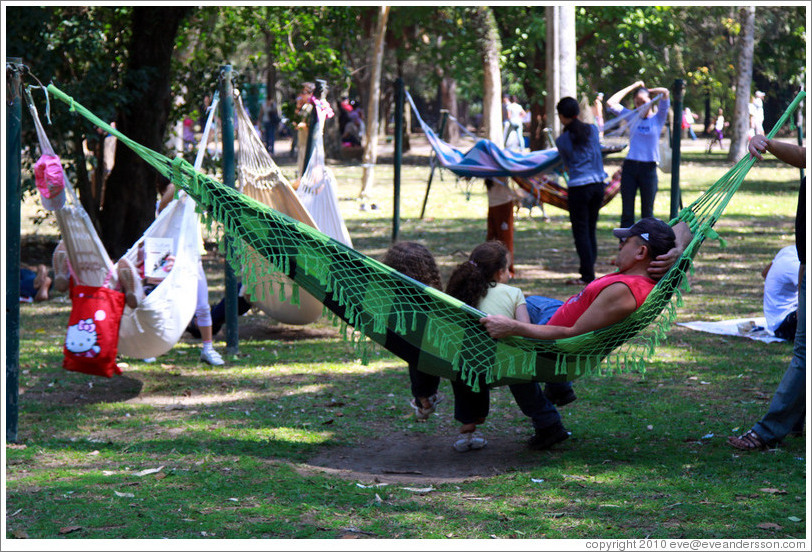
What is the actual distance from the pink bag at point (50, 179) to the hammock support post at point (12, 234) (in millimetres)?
452

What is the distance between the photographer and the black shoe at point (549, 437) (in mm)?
4145

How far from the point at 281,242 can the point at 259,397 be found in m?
1.36

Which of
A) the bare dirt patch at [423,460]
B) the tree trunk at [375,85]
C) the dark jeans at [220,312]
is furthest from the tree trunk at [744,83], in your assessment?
the bare dirt patch at [423,460]

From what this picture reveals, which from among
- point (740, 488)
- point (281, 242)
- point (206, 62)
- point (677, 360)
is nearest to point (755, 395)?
point (677, 360)

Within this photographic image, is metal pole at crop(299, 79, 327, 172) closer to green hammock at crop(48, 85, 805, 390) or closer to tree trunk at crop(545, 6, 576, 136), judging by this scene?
green hammock at crop(48, 85, 805, 390)

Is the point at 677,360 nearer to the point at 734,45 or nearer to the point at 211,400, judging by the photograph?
the point at 211,400

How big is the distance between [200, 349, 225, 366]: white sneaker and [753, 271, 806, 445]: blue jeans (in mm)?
3141

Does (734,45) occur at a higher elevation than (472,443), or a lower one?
higher

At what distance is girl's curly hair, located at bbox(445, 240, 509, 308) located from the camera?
4008 mm

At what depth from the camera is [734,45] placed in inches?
1385

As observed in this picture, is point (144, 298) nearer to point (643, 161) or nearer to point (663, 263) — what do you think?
point (663, 263)

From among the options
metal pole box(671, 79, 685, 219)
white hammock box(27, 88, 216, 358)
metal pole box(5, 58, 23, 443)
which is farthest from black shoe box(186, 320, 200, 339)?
metal pole box(671, 79, 685, 219)

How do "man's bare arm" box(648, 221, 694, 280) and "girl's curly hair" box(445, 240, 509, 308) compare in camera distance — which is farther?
"girl's curly hair" box(445, 240, 509, 308)

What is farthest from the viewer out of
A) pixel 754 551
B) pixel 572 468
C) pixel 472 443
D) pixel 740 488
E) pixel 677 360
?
pixel 677 360
